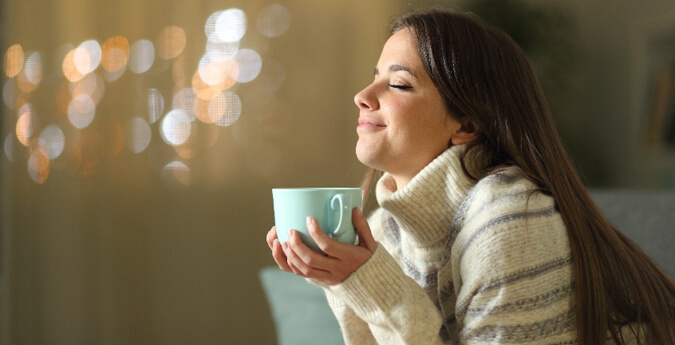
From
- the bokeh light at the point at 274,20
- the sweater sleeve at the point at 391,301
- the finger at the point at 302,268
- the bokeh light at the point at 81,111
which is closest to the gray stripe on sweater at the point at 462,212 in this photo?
the sweater sleeve at the point at 391,301

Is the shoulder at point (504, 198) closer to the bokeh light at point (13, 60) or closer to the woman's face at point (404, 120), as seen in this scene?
the woman's face at point (404, 120)

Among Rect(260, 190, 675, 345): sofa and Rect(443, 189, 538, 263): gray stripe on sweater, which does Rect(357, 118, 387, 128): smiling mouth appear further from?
Rect(260, 190, 675, 345): sofa

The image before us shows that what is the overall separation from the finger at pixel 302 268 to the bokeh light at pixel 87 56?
1576 mm

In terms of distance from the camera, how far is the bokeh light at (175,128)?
2326 millimetres

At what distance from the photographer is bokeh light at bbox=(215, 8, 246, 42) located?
2459 mm

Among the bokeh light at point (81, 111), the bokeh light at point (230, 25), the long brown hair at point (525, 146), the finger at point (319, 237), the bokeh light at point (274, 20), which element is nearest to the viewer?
the finger at point (319, 237)

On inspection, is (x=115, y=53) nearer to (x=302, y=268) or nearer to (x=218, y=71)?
(x=218, y=71)

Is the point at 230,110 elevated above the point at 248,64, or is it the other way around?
the point at 248,64

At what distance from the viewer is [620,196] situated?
1287 millimetres

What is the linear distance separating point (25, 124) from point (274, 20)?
103cm

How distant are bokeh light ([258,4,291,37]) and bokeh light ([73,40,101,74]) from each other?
663 millimetres

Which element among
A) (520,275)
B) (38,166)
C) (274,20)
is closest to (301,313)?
(520,275)

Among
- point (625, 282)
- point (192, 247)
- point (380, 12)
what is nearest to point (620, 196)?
point (625, 282)

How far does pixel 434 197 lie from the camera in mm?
923
